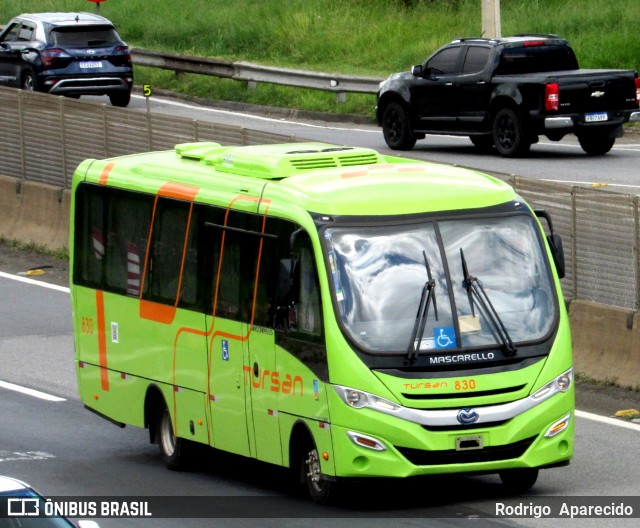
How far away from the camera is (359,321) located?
39.3 ft

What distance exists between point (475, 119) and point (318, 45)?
14.0m

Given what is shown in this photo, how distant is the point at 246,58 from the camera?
43750 mm

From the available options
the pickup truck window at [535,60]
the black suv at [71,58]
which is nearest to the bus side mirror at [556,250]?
the pickup truck window at [535,60]

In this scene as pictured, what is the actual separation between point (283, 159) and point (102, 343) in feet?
9.10

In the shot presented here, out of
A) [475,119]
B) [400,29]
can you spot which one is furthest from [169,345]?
[400,29]

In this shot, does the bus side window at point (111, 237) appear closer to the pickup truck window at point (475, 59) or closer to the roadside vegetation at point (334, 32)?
the pickup truck window at point (475, 59)

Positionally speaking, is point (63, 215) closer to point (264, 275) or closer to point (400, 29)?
point (264, 275)

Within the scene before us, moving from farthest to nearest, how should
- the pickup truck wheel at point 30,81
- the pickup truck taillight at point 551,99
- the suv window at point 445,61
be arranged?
the pickup truck wheel at point 30,81
the suv window at point 445,61
the pickup truck taillight at point 551,99

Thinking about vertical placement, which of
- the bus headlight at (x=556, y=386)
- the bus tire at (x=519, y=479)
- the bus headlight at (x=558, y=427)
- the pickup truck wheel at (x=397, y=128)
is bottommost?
the pickup truck wheel at (x=397, y=128)

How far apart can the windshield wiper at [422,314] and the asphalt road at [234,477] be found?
1.05m

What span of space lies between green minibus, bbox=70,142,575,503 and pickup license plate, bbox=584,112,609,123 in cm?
1495

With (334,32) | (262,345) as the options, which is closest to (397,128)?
(334,32)

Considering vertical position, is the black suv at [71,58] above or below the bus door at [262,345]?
below

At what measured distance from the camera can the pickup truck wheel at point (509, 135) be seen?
1128 inches
